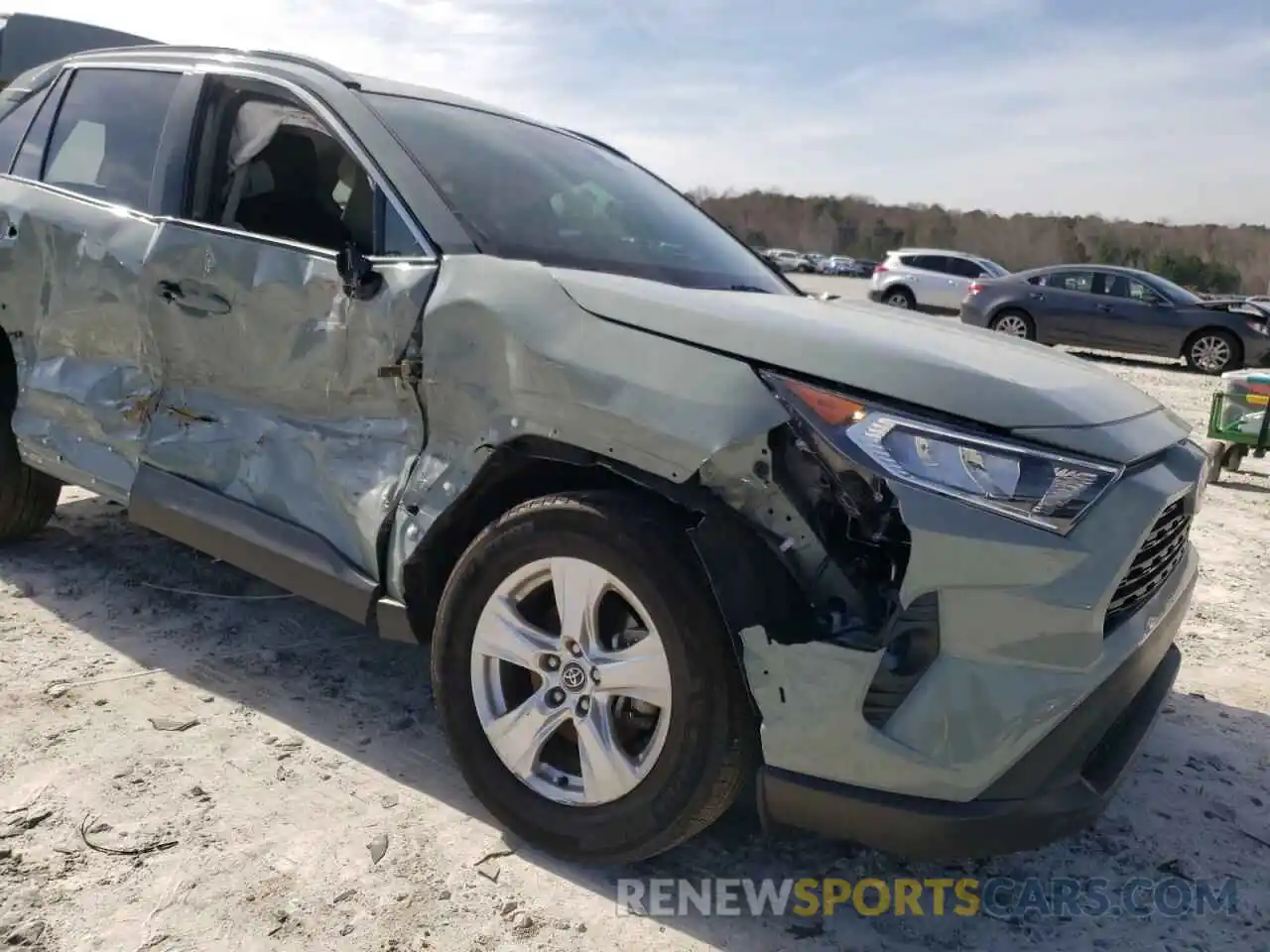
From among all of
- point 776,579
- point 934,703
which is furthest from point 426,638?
point 934,703

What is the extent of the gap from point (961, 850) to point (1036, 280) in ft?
50.7

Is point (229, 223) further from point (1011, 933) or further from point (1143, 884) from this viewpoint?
point (1143, 884)

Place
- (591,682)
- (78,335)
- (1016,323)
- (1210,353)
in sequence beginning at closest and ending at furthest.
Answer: (591,682)
(78,335)
(1210,353)
(1016,323)

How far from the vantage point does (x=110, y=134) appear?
3.66 metres

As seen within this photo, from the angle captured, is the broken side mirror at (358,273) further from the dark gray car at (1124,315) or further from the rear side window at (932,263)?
the rear side window at (932,263)

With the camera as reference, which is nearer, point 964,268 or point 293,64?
point 293,64

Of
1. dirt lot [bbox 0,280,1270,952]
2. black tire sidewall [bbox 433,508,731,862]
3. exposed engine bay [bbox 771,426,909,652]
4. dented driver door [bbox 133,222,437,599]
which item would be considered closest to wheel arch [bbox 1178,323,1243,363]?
dirt lot [bbox 0,280,1270,952]

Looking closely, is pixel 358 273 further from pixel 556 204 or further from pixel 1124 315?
pixel 1124 315

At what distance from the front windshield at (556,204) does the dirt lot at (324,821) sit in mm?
1464

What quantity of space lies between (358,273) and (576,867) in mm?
1585

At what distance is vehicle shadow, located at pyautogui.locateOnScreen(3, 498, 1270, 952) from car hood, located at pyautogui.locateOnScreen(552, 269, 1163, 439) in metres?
1.13

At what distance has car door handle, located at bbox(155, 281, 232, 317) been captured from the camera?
10.1 feet

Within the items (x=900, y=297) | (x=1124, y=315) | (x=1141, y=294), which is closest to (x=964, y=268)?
(x=900, y=297)

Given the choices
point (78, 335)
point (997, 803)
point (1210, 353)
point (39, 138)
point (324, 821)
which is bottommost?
point (324, 821)
